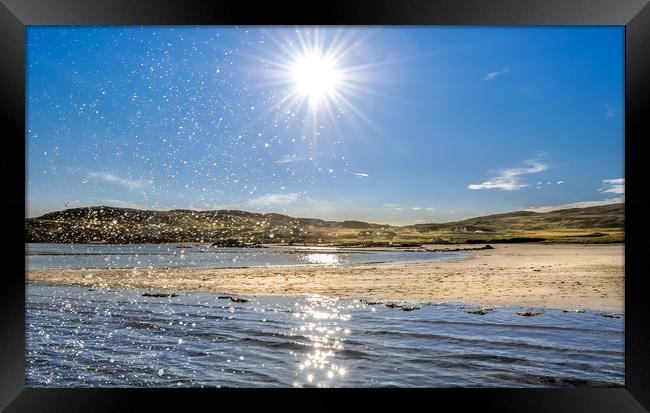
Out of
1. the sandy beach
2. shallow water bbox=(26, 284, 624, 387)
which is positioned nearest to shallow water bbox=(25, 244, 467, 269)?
the sandy beach

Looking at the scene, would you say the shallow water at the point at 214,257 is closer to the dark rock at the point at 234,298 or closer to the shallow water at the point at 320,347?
the dark rock at the point at 234,298

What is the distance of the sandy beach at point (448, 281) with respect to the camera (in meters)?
7.59

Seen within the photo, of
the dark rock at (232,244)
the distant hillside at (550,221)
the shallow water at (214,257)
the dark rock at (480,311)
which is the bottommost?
the shallow water at (214,257)

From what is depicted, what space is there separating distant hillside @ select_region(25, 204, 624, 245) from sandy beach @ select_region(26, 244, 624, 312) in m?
2.93

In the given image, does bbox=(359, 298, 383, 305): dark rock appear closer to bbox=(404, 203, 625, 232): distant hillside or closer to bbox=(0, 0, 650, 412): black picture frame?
bbox=(0, 0, 650, 412): black picture frame

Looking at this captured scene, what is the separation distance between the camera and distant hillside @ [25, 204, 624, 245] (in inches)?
712

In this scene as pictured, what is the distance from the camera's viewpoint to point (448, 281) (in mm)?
9961

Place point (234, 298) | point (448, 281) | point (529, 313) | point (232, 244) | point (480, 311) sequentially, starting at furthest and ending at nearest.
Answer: point (232, 244), point (448, 281), point (234, 298), point (480, 311), point (529, 313)

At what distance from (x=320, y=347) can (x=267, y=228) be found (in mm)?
20599
